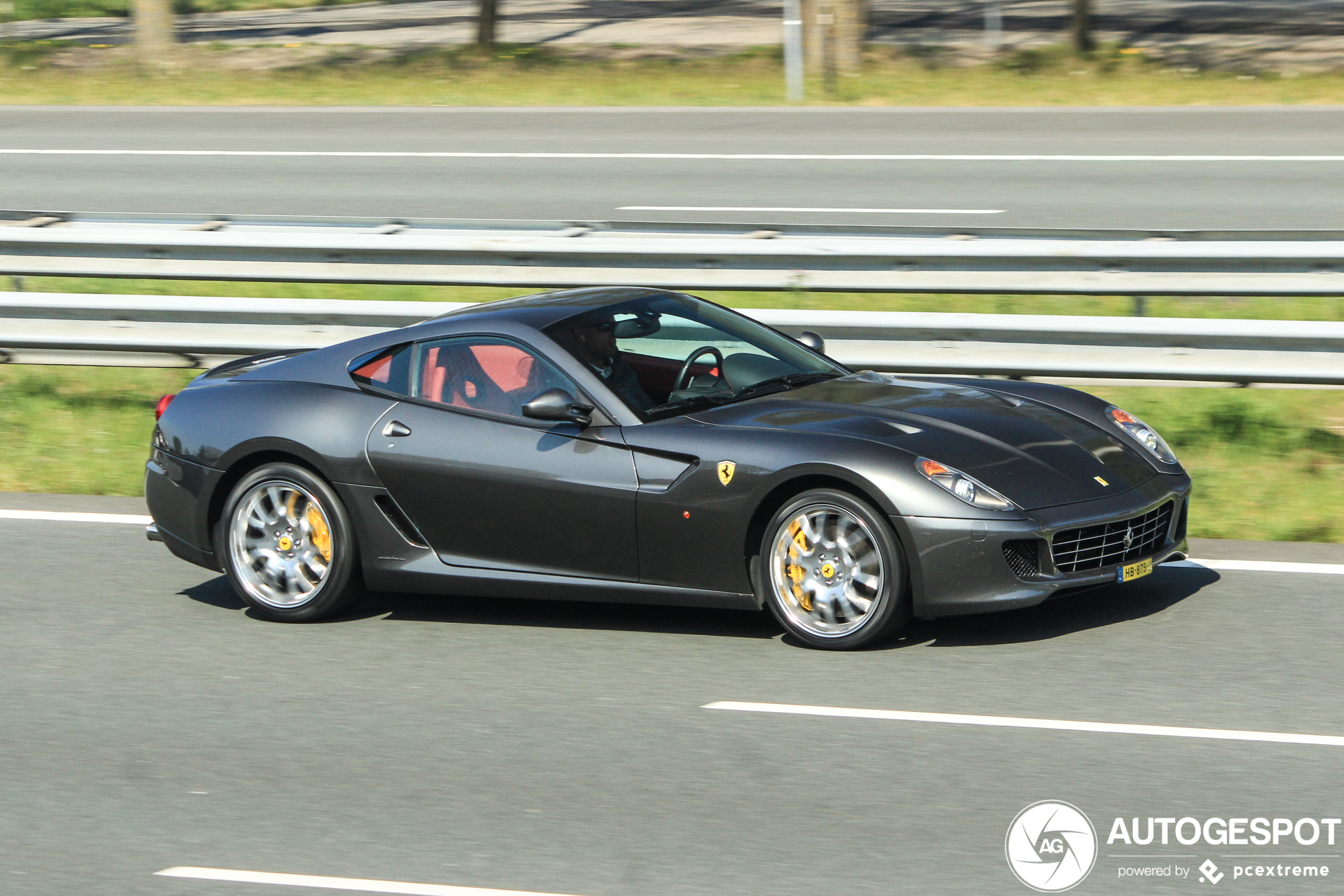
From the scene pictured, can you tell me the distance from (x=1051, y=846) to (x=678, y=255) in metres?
6.00

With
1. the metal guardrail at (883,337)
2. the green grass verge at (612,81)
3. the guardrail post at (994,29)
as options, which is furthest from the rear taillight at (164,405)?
the guardrail post at (994,29)

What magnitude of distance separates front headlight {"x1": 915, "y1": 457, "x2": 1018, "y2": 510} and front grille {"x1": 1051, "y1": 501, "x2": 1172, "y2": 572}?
238 mm

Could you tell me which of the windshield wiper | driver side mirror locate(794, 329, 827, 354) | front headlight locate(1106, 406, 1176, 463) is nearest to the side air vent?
the windshield wiper

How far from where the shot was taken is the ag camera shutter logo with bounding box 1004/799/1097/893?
4375mm

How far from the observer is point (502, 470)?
6.72 metres

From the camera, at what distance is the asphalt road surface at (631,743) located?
4605 mm

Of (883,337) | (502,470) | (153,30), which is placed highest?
(153,30)

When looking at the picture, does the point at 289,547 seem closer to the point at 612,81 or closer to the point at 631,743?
the point at 631,743

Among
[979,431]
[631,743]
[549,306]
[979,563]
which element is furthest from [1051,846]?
[549,306]

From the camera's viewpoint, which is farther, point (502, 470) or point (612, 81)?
point (612, 81)

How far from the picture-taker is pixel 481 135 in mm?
20812

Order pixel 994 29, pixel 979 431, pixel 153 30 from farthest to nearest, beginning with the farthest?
pixel 994 29, pixel 153 30, pixel 979 431

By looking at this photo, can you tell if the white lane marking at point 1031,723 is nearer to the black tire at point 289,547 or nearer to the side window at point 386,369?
the black tire at point 289,547

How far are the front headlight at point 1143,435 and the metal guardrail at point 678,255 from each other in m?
2.27
